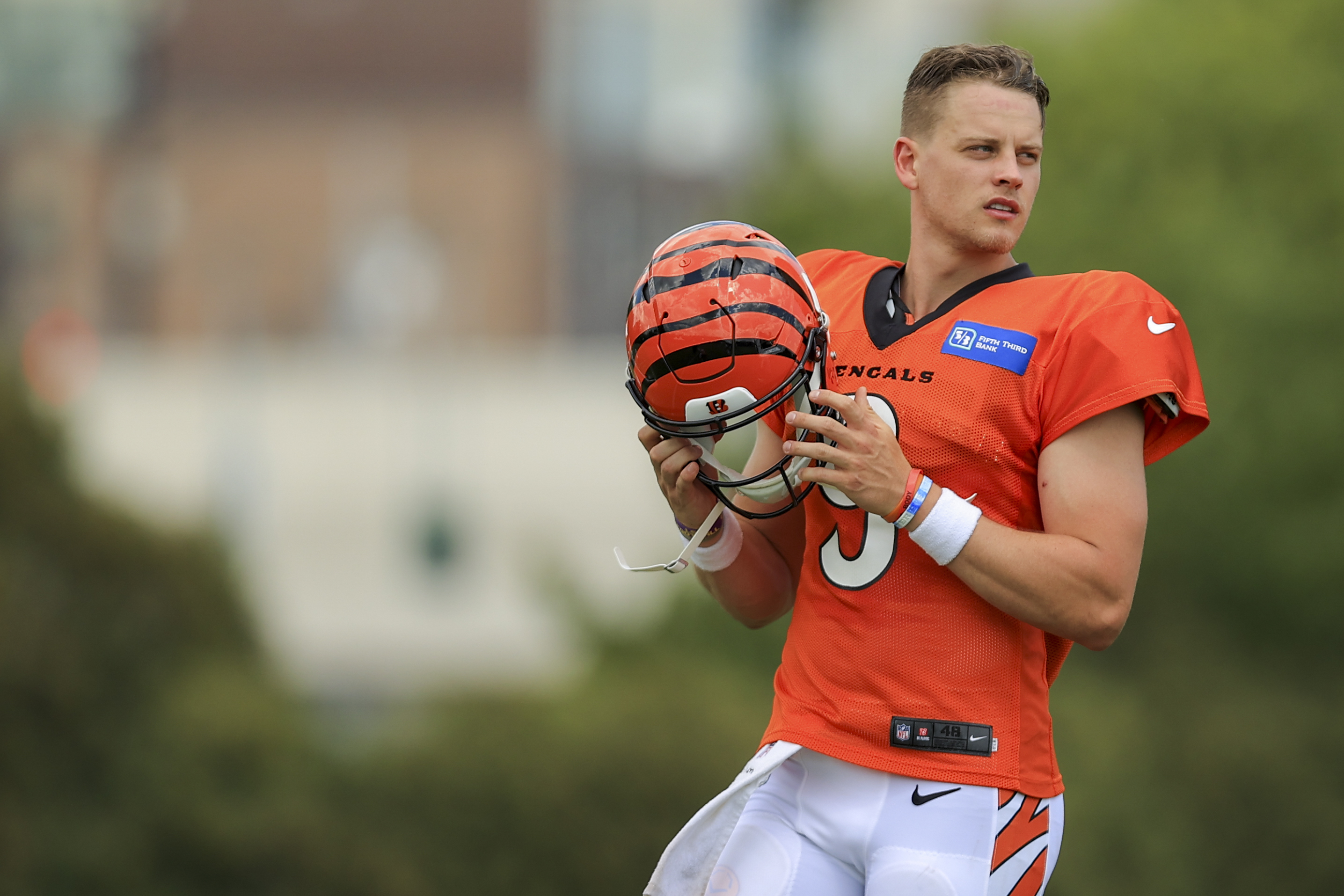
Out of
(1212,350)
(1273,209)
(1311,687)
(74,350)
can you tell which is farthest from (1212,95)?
(74,350)

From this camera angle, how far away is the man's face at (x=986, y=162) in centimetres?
369

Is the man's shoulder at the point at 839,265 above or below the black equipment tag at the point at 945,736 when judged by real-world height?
above

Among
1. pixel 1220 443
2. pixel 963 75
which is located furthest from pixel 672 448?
pixel 1220 443

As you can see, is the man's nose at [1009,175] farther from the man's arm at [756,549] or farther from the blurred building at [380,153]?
the blurred building at [380,153]

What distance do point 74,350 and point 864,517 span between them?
38326 millimetres

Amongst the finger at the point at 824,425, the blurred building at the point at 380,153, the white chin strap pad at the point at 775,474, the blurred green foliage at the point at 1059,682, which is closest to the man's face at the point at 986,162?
the white chin strap pad at the point at 775,474

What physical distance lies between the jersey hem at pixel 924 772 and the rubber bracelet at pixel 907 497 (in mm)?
557

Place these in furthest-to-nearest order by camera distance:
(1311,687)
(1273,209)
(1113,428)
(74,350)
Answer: (74,350) < (1273,209) < (1311,687) < (1113,428)

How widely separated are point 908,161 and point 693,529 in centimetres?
103

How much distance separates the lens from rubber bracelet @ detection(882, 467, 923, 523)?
3.44 m

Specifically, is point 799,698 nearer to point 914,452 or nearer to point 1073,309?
point 914,452

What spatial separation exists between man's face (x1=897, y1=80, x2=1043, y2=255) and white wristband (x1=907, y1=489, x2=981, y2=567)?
0.67 metres

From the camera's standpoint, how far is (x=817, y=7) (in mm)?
51250

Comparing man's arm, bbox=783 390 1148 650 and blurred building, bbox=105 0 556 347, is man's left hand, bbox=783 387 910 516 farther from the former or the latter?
blurred building, bbox=105 0 556 347
